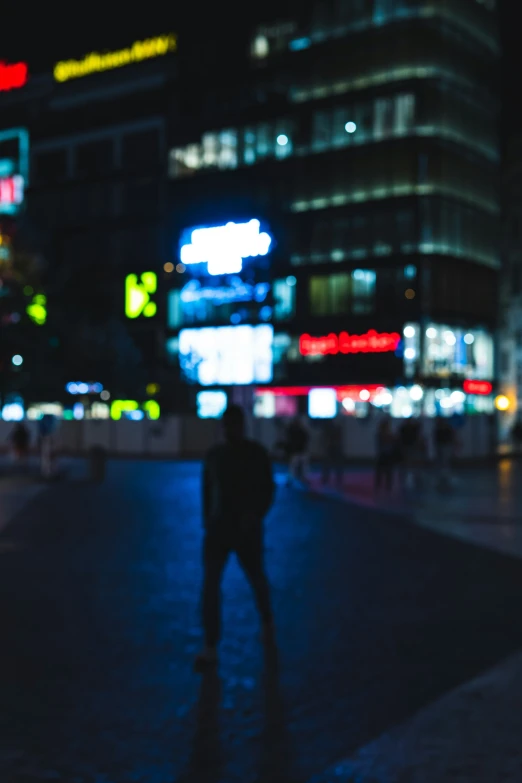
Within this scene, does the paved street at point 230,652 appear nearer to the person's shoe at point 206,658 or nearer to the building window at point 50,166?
the person's shoe at point 206,658

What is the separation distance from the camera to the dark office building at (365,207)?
5766cm

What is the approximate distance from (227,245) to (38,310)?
13897 millimetres

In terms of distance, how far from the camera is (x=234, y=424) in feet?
23.9

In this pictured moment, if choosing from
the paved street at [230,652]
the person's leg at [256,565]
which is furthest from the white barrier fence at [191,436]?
the person's leg at [256,565]

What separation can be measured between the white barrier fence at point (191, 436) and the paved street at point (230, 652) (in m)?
30.9

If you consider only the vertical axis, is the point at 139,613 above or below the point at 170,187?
below

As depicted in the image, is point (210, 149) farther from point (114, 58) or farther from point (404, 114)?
point (404, 114)

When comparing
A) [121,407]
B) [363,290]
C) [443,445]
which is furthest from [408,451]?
[121,407]

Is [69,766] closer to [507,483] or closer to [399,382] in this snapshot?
[507,483]

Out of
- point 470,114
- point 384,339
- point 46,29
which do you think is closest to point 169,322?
point 384,339

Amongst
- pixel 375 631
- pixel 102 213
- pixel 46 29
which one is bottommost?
pixel 375 631

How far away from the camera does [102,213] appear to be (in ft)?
234

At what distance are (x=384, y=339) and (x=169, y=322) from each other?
45.8ft

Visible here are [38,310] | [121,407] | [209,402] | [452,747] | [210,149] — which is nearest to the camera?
→ [452,747]
